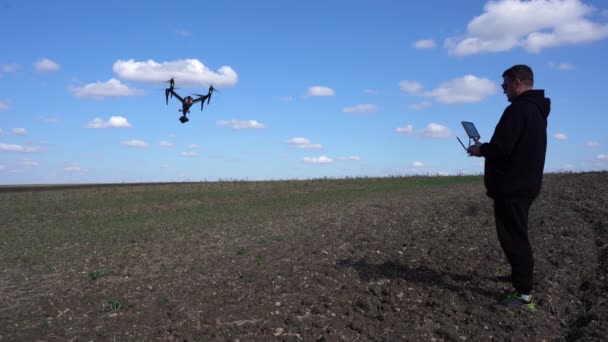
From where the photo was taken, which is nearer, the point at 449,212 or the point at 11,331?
the point at 11,331

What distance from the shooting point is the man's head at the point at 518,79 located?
563 centimetres

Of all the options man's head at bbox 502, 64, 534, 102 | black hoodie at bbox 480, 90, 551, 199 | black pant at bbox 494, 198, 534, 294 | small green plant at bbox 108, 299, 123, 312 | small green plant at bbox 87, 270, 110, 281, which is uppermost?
man's head at bbox 502, 64, 534, 102

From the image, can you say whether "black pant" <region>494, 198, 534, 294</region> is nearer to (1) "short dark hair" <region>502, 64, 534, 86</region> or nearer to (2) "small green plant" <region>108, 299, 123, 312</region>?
(1) "short dark hair" <region>502, 64, 534, 86</region>

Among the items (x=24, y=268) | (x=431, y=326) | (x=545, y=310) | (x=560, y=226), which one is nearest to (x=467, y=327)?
(x=431, y=326)

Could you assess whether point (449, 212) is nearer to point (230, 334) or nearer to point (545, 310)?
point (545, 310)

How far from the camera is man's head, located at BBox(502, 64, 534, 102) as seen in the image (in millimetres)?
5629

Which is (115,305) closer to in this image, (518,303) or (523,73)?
(518,303)

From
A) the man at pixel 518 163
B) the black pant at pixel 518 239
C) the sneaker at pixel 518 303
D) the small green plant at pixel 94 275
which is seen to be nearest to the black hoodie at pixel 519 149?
the man at pixel 518 163

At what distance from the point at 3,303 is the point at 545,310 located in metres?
6.68

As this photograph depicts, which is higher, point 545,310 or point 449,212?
point 449,212

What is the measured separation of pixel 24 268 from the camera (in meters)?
9.05

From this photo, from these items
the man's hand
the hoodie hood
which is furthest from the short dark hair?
the man's hand

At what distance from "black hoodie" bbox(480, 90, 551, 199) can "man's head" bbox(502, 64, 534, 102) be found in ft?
0.23

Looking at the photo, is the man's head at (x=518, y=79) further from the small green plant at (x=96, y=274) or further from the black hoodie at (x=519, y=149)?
the small green plant at (x=96, y=274)
